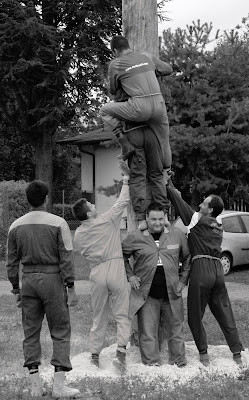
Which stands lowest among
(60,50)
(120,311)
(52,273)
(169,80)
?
(120,311)

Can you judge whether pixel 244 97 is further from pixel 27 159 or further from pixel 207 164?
pixel 27 159

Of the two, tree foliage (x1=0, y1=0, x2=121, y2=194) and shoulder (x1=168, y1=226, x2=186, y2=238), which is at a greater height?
tree foliage (x1=0, y1=0, x2=121, y2=194)

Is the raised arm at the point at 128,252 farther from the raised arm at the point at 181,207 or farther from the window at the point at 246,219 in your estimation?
the window at the point at 246,219

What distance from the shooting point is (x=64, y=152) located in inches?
1542

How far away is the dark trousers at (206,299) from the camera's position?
739 centimetres

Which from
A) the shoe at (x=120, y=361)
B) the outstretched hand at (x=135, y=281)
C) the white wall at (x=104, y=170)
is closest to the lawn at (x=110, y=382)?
the shoe at (x=120, y=361)

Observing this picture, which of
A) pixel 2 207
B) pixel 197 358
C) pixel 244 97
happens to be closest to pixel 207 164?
pixel 244 97

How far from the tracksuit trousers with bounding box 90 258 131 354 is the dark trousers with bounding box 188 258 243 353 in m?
0.75

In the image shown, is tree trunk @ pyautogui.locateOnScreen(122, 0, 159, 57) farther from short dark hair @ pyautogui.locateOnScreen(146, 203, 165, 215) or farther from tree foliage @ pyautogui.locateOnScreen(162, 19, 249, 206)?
tree foliage @ pyautogui.locateOnScreen(162, 19, 249, 206)

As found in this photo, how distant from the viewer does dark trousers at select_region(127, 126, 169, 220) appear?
7418mm

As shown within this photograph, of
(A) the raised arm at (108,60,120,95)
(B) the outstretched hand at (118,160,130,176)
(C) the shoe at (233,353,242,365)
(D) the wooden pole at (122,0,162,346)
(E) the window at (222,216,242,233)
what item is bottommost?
(C) the shoe at (233,353,242,365)

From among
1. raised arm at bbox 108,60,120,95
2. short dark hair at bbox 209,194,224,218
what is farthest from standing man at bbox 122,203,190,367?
raised arm at bbox 108,60,120,95

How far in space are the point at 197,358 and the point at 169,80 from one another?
1209 centimetres

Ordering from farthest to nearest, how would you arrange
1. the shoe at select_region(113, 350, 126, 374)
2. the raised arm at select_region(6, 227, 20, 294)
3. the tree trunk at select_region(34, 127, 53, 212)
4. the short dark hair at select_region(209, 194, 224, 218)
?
the tree trunk at select_region(34, 127, 53, 212) < the short dark hair at select_region(209, 194, 224, 218) < the shoe at select_region(113, 350, 126, 374) < the raised arm at select_region(6, 227, 20, 294)
